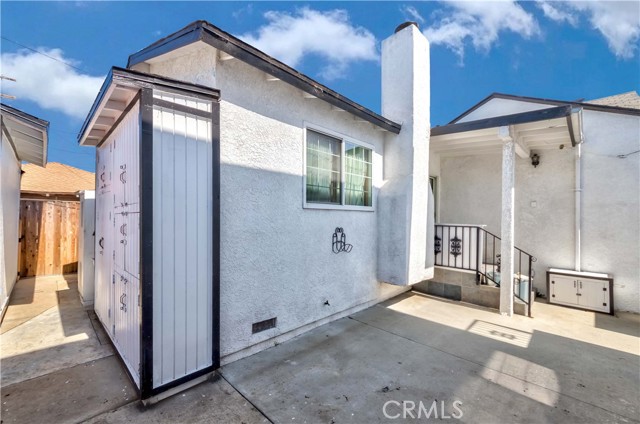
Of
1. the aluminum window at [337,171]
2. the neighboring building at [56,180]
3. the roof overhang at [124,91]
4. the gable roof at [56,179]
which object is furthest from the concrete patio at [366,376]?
the gable roof at [56,179]

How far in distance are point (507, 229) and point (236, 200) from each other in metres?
5.25

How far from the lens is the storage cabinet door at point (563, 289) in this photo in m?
5.91

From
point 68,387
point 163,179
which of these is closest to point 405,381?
point 163,179

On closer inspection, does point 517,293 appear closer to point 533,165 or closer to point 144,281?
point 533,165

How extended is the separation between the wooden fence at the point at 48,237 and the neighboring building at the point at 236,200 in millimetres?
5022

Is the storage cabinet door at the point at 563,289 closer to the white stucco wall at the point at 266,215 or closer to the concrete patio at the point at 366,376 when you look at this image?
the concrete patio at the point at 366,376

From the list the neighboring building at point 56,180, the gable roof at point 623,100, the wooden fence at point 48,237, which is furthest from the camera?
the neighboring building at point 56,180

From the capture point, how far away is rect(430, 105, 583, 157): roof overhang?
4867 mm

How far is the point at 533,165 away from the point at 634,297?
3495 millimetres

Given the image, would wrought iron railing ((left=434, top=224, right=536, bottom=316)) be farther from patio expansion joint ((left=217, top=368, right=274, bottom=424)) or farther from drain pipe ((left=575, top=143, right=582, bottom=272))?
patio expansion joint ((left=217, top=368, right=274, bottom=424))

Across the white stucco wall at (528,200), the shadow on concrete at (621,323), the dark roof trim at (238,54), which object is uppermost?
the dark roof trim at (238,54)

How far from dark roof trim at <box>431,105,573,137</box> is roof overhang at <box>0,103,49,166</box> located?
775cm

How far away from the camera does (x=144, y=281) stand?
2525 millimetres

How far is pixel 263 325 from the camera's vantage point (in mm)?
3684
